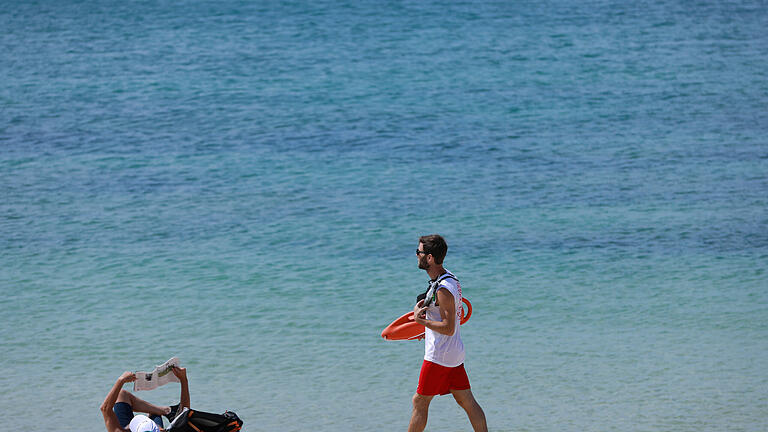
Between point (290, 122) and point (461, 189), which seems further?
point (290, 122)

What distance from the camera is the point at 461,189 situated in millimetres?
13836

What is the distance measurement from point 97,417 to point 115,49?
41.6 feet

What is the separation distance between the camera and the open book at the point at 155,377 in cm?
555

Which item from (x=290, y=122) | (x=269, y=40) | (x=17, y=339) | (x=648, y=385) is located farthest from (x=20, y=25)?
(x=648, y=385)

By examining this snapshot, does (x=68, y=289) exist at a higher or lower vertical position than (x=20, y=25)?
lower

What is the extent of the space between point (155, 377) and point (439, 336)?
167cm

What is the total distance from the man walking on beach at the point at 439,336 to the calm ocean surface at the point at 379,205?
1.22 metres

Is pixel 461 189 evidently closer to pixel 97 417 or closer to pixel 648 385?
pixel 648 385

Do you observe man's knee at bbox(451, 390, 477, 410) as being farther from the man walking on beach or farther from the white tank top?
the white tank top

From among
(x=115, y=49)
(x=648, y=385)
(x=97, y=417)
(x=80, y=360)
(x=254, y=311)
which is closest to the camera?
(x=97, y=417)

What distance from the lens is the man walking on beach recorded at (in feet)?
18.7

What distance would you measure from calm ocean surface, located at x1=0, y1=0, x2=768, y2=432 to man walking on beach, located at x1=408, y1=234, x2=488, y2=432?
1224 mm

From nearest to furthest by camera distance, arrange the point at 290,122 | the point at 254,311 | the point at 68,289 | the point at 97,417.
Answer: the point at 97,417 < the point at 254,311 < the point at 68,289 < the point at 290,122

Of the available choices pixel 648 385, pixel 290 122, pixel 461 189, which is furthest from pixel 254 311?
pixel 290 122
